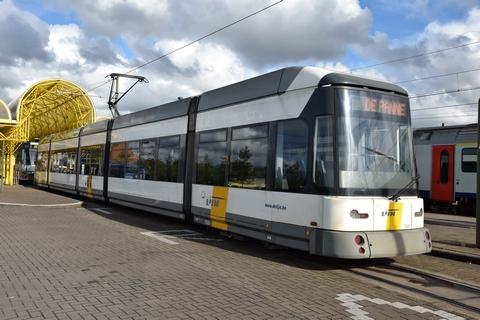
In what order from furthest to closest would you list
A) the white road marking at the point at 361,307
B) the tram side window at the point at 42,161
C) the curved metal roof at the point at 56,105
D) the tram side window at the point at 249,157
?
the curved metal roof at the point at 56,105
the tram side window at the point at 42,161
the tram side window at the point at 249,157
the white road marking at the point at 361,307

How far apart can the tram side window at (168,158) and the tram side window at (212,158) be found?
1.22m

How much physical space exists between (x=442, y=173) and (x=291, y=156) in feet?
48.5

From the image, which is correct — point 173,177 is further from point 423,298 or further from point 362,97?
point 423,298

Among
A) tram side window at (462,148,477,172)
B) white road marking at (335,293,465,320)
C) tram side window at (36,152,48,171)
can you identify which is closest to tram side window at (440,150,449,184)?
tram side window at (462,148,477,172)

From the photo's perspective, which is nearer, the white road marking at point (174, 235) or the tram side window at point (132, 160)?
the white road marking at point (174, 235)

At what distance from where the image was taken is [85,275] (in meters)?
6.92

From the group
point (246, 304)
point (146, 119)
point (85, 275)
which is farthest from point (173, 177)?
point (246, 304)

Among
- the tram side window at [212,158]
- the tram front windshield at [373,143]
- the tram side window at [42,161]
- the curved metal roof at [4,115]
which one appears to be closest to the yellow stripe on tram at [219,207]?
the tram side window at [212,158]

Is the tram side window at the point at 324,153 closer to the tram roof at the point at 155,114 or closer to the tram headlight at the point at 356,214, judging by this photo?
the tram headlight at the point at 356,214

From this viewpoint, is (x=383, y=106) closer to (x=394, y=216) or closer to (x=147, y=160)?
(x=394, y=216)

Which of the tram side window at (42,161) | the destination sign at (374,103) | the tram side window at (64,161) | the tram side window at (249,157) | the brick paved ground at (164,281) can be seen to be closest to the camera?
the brick paved ground at (164,281)

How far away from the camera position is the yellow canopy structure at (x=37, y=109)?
32.0 meters

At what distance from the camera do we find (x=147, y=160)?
565 inches

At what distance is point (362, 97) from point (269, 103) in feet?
5.81
